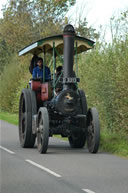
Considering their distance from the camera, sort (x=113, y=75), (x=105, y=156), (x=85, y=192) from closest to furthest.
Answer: (x=85, y=192)
(x=105, y=156)
(x=113, y=75)

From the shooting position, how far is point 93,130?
13.8 metres

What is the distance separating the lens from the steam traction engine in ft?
44.8

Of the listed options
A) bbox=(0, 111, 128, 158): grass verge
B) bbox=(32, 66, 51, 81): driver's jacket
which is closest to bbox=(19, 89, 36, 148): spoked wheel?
bbox=(32, 66, 51, 81): driver's jacket

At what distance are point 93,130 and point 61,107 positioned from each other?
101 centimetres

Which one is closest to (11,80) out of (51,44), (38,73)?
(38,73)

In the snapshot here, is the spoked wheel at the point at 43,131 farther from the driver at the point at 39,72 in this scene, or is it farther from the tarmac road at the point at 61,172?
the driver at the point at 39,72

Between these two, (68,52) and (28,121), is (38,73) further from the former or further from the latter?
(68,52)

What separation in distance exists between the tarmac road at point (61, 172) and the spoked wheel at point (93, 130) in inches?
8.7

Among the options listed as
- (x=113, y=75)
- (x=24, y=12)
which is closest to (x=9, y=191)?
(x=113, y=75)

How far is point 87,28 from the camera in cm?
3859

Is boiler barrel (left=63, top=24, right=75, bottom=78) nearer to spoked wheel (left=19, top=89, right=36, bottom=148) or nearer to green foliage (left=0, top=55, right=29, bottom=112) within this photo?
spoked wheel (left=19, top=89, right=36, bottom=148)

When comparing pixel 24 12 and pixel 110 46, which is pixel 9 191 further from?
pixel 24 12

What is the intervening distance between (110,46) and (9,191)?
10936 mm

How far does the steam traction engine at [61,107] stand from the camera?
1365 centimetres
